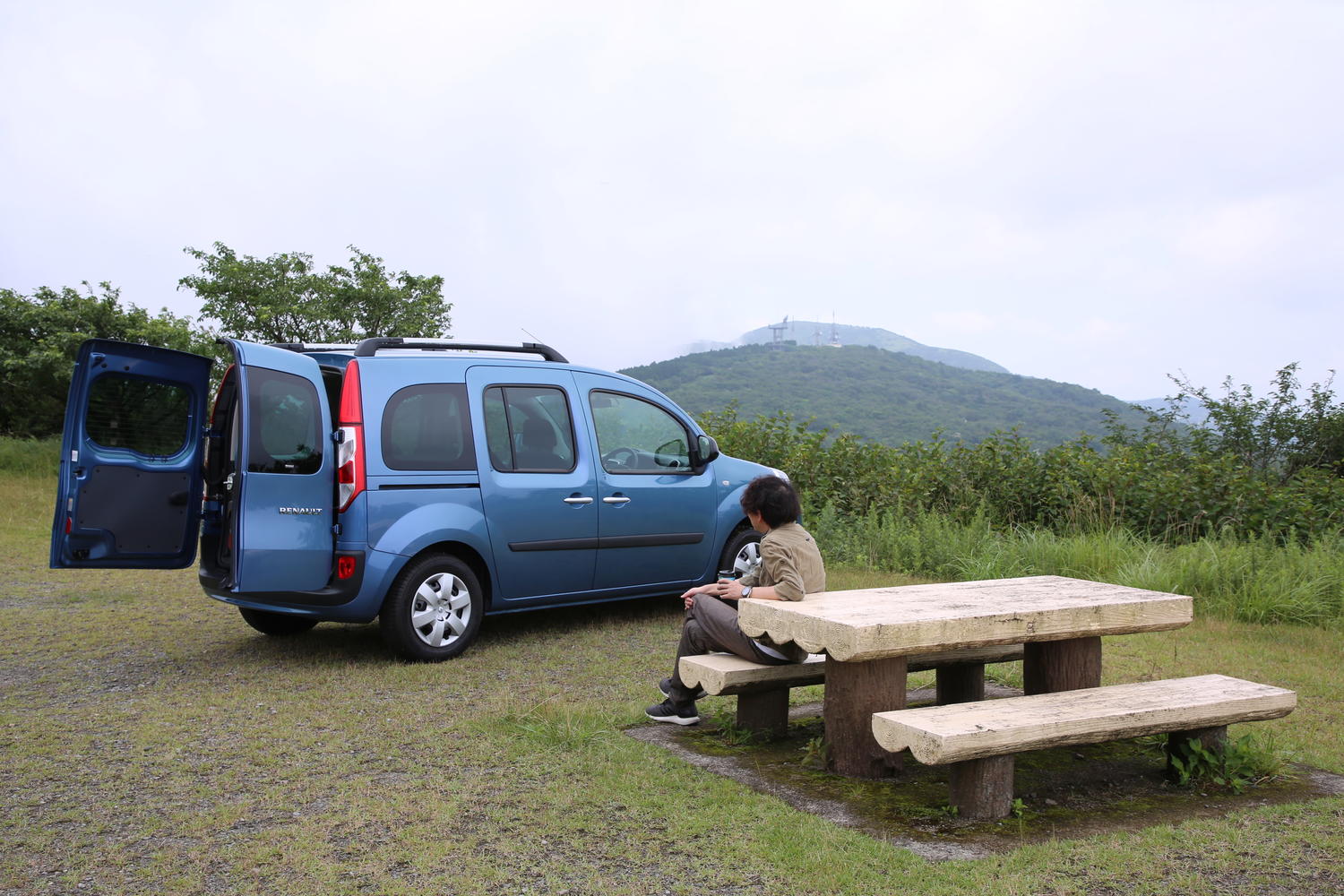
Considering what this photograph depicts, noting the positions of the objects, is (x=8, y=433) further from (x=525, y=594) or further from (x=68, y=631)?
(x=525, y=594)

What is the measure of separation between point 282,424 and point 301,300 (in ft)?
49.0

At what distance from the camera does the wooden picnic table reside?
4355 mm

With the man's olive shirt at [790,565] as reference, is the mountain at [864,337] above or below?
above

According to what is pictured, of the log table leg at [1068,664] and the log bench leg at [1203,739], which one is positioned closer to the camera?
the log bench leg at [1203,739]

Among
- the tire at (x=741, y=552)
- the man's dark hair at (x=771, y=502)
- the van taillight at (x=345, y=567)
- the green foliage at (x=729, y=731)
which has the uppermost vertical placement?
the man's dark hair at (x=771, y=502)

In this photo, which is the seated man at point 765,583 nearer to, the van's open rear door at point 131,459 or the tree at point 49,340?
the van's open rear door at point 131,459

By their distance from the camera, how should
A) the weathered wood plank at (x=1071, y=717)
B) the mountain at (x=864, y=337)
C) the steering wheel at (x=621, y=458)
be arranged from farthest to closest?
the mountain at (x=864, y=337), the steering wheel at (x=621, y=458), the weathered wood plank at (x=1071, y=717)

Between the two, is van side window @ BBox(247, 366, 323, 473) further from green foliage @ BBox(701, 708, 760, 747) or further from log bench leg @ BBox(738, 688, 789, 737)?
log bench leg @ BBox(738, 688, 789, 737)

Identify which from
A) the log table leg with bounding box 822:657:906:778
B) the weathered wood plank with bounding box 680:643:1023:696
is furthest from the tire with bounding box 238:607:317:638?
the log table leg with bounding box 822:657:906:778

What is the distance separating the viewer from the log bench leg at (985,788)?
4156 millimetres

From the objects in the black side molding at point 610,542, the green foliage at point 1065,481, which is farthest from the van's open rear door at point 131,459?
the green foliage at point 1065,481

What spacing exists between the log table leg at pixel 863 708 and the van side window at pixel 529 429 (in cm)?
338

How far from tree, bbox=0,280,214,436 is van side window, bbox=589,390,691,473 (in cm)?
1440

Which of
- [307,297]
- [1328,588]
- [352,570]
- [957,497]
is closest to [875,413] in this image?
[307,297]
